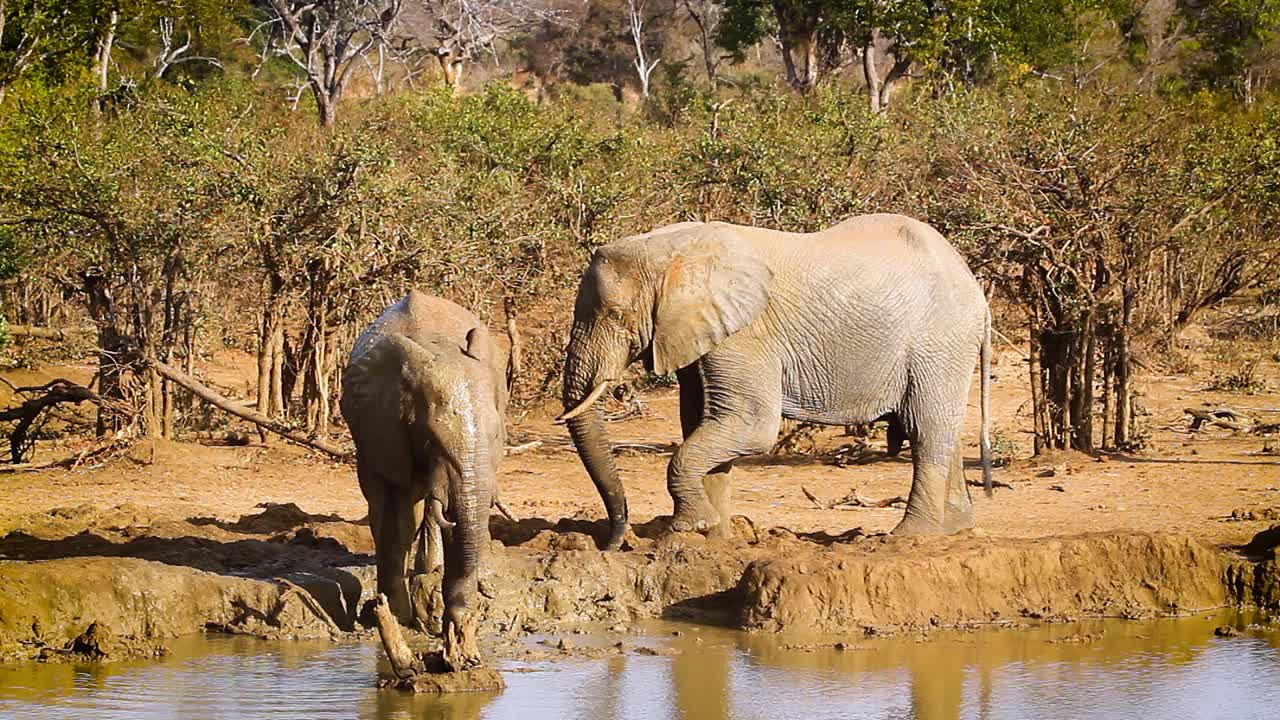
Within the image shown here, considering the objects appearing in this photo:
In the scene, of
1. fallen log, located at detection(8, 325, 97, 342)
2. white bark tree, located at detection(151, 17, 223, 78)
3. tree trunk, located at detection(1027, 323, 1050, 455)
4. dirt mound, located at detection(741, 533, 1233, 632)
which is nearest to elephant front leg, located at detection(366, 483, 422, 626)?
dirt mound, located at detection(741, 533, 1233, 632)

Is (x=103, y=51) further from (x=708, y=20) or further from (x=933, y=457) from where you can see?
(x=708, y=20)

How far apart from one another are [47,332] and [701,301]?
896 centimetres

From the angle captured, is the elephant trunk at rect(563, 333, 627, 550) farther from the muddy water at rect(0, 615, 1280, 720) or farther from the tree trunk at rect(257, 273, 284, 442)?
the tree trunk at rect(257, 273, 284, 442)

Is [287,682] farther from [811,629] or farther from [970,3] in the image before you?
[970,3]

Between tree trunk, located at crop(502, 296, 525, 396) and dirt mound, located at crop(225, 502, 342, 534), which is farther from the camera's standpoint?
tree trunk, located at crop(502, 296, 525, 396)

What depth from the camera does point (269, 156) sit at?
15641mm

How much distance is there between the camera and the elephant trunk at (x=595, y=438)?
1085 centimetres

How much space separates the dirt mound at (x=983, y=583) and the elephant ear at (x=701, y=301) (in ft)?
5.34

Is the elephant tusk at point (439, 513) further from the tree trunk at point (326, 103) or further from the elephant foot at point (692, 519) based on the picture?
the tree trunk at point (326, 103)

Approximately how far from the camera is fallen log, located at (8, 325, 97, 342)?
17.1 m

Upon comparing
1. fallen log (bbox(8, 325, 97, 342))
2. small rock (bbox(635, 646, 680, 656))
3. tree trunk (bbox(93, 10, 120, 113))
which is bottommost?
small rock (bbox(635, 646, 680, 656))

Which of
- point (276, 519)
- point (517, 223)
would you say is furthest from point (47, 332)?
point (276, 519)

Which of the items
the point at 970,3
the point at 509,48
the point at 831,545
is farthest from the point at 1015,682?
the point at 509,48

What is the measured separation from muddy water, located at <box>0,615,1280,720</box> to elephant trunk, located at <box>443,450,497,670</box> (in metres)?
0.26
